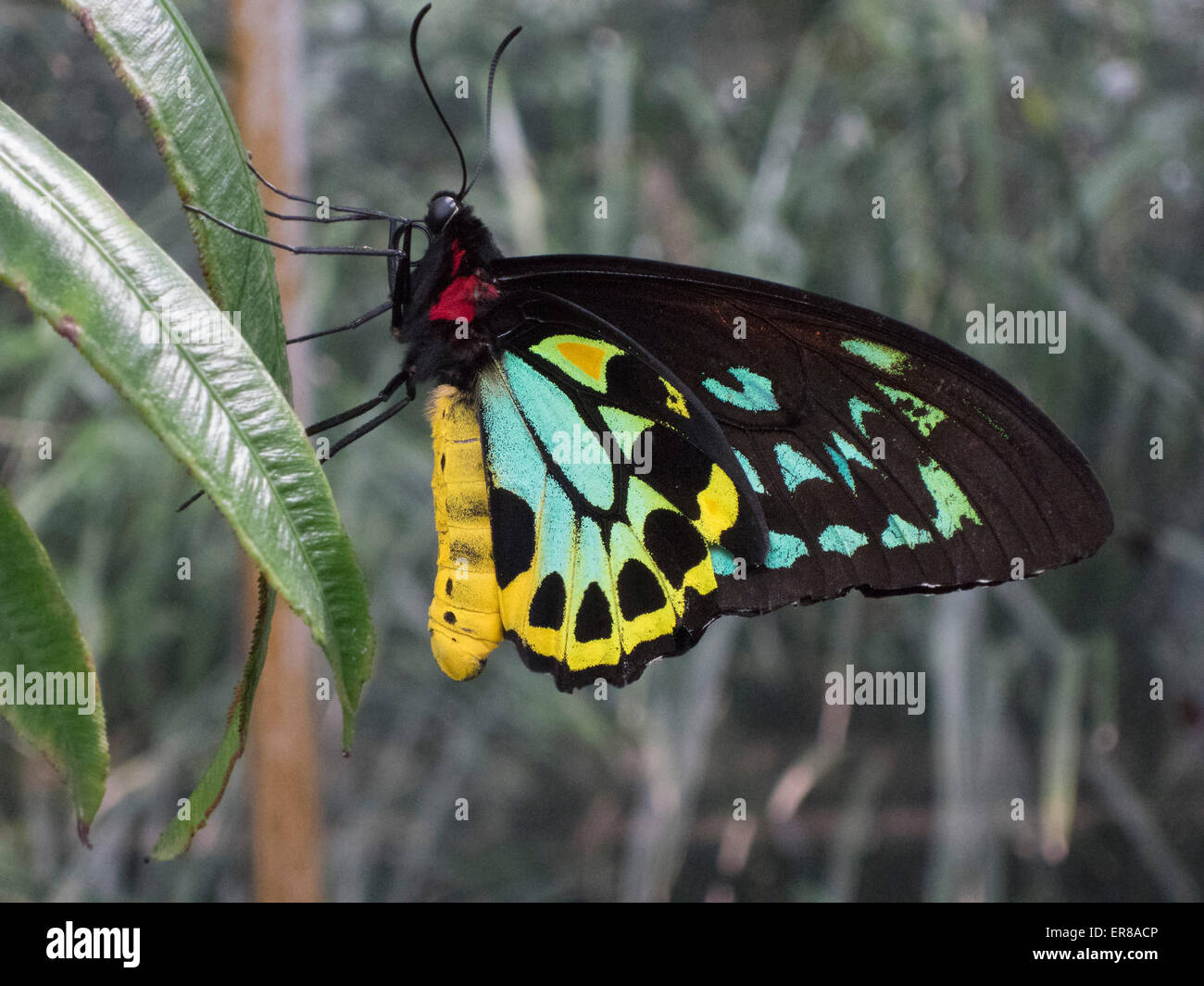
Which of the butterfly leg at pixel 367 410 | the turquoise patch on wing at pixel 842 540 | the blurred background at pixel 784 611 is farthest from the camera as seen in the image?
the blurred background at pixel 784 611

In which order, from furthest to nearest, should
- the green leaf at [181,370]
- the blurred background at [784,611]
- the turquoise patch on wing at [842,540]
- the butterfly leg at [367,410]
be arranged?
the blurred background at [784,611] → the turquoise patch on wing at [842,540] → the butterfly leg at [367,410] → the green leaf at [181,370]

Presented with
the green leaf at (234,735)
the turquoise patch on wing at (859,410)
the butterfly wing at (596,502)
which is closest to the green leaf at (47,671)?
the green leaf at (234,735)

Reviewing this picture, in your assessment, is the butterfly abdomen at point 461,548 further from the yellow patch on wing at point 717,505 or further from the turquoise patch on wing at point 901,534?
the turquoise patch on wing at point 901,534

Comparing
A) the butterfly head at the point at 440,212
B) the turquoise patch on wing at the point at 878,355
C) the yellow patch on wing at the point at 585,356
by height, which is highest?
the butterfly head at the point at 440,212

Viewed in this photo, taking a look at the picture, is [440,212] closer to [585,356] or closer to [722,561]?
[585,356]

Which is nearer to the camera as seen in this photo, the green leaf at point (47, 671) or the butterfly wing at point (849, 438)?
the green leaf at point (47, 671)

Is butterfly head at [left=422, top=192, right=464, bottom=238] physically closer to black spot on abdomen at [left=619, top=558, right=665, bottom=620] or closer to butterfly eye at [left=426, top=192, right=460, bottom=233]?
butterfly eye at [left=426, top=192, right=460, bottom=233]

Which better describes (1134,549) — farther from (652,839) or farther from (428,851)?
(428,851)
